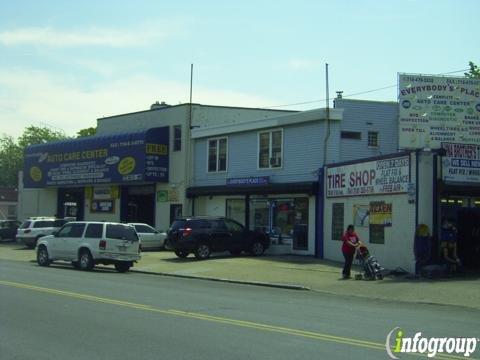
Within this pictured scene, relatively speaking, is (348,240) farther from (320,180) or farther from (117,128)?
(117,128)

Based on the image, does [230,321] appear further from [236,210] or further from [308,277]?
[236,210]

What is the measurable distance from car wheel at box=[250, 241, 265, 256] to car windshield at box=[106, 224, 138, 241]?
6383 mm

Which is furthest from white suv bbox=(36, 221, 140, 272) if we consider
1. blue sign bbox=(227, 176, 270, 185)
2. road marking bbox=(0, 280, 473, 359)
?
blue sign bbox=(227, 176, 270, 185)

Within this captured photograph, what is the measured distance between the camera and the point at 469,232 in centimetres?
2359

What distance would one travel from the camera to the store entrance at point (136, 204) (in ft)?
127

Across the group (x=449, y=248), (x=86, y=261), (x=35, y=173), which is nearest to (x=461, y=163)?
(x=449, y=248)

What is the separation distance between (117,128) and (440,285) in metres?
26.9

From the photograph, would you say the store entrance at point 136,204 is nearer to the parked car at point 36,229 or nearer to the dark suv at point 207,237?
the parked car at point 36,229

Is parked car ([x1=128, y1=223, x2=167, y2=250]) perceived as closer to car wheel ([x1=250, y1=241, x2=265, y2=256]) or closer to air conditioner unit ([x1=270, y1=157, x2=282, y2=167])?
car wheel ([x1=250, y1=241, x2=265, y2=256])

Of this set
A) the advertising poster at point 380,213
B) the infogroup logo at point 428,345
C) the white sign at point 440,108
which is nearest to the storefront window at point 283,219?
the advertising poster at point 380,213

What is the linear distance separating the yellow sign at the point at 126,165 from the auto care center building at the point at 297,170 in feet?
0.18

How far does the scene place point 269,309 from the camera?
13.4 m

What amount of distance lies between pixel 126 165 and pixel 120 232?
46.0 ft

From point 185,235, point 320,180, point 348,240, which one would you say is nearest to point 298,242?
point 320,180
